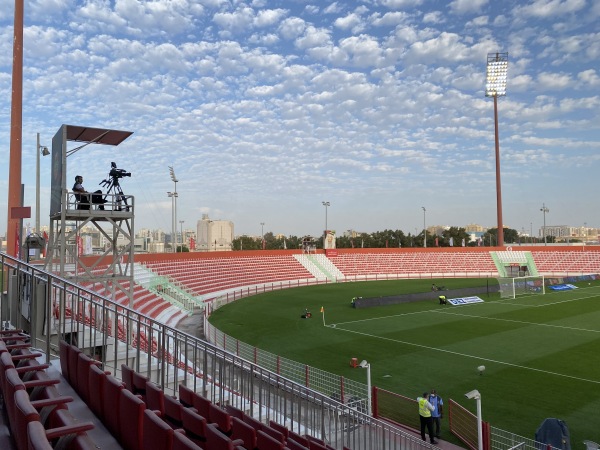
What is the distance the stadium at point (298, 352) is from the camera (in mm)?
6805

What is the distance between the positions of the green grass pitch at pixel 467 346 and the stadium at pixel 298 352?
9 centimetres

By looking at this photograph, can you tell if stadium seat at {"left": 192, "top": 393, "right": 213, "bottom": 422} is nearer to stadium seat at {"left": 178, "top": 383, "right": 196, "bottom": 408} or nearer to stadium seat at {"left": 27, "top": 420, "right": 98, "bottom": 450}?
stadium seat at {"left": 178, "top": 383, "right": 196, "bottom": 408}

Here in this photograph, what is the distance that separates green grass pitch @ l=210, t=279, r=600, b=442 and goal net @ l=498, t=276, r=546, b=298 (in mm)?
3629

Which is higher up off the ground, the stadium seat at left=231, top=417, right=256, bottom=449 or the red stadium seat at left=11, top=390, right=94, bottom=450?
the red stadium seat at left=11, top=390, right=94, bottom=450

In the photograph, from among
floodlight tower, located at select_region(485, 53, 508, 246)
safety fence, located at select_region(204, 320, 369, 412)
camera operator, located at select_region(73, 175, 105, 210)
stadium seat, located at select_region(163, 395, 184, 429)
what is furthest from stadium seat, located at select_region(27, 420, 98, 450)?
floodlight tower, located at select_region(485, 53, 508, 246)

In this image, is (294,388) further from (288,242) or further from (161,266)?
(288,242)

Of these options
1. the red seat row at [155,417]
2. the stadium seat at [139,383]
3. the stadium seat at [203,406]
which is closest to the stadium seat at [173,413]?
the red seat row at [155,417]

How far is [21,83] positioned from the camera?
18.1 meters

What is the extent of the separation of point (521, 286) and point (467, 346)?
88.3ft

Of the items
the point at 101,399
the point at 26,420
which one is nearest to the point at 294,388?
the point at 101,399

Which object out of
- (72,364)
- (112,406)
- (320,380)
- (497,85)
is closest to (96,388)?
(112,406)

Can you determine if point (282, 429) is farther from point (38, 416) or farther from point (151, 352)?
point (38, 416)

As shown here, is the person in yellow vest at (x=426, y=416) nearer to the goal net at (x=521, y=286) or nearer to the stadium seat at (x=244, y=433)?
the stadium seat at (x=244, y=433)

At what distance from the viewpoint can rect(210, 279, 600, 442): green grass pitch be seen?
47.3ft
